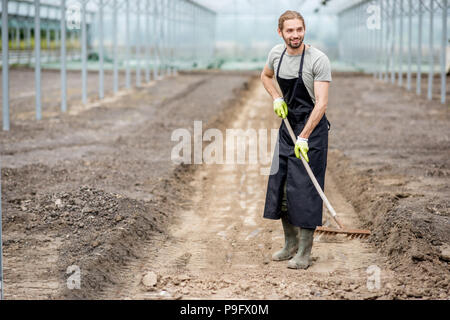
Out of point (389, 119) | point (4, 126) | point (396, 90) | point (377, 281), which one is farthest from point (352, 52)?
point (377, 281)

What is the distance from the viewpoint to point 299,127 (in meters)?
4.83

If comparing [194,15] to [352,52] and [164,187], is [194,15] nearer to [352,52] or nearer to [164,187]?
[352,52]

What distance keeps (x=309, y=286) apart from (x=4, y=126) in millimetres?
8889

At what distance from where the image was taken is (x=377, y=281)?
456 cm

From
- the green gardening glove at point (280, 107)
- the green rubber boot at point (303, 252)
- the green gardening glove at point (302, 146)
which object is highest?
the green gardening glove at point (280, 107)

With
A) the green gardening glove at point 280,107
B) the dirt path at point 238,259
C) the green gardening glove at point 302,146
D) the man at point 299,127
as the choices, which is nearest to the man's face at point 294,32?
the man at point 299,127

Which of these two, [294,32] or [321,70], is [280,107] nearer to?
[321,70]

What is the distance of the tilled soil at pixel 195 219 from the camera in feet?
14.8

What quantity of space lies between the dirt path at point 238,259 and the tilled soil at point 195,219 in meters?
0.01

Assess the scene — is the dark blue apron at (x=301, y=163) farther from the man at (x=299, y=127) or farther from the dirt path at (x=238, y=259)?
the dirt path at (x=238, y=259)
